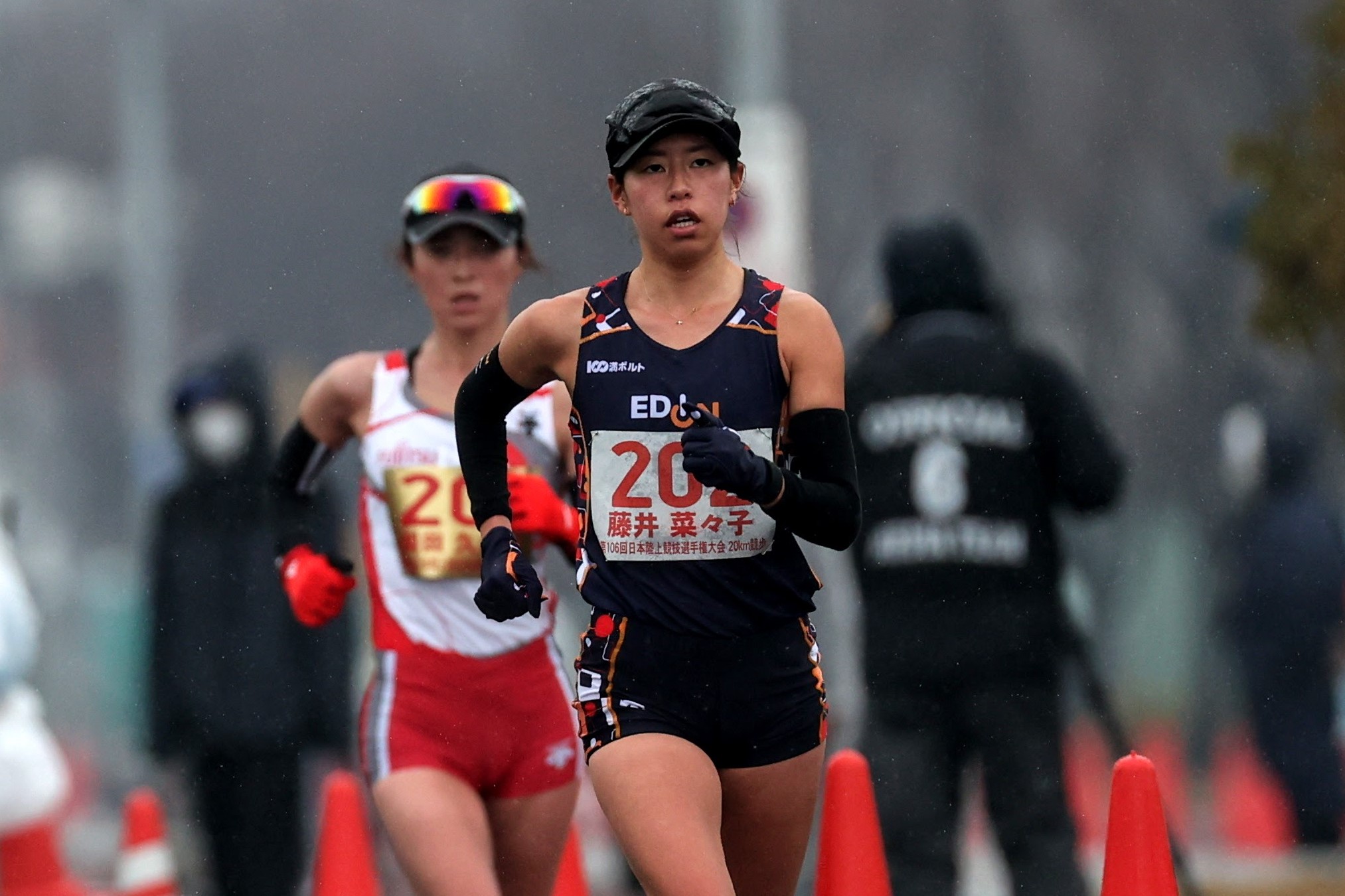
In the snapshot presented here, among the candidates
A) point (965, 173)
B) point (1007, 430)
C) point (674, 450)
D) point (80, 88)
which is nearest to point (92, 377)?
point (80, 88)

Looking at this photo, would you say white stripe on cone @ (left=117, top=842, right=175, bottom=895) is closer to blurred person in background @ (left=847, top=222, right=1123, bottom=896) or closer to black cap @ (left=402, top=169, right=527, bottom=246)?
blurred person in background @ (left=847, top=222, right=1123, bottom=896)

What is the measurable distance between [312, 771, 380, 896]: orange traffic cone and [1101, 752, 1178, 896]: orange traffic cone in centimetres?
213

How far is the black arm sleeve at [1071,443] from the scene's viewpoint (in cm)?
658

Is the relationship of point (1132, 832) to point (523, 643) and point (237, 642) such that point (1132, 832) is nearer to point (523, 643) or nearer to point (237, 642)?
point (523, 643)

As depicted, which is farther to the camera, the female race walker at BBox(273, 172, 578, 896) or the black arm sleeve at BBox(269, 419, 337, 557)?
the black arm sleeve at BBox(269, 419, 337, 557)

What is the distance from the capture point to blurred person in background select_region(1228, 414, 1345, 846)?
33.7 ft

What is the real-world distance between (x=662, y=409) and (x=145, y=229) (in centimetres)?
1382

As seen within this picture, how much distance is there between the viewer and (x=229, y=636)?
8.43m

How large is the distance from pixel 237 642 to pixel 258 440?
2.50 ft

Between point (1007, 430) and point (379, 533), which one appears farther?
point (1007, 430)

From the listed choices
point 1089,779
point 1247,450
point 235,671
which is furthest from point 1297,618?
point 235,671

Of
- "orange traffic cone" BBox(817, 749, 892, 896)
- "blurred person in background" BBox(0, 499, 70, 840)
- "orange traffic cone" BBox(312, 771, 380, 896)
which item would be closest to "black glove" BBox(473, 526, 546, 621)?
"orange traffic cone" BBox(817, 749, 892, 896)

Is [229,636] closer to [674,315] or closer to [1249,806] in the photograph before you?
[674,315]

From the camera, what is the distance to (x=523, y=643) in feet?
18.9
